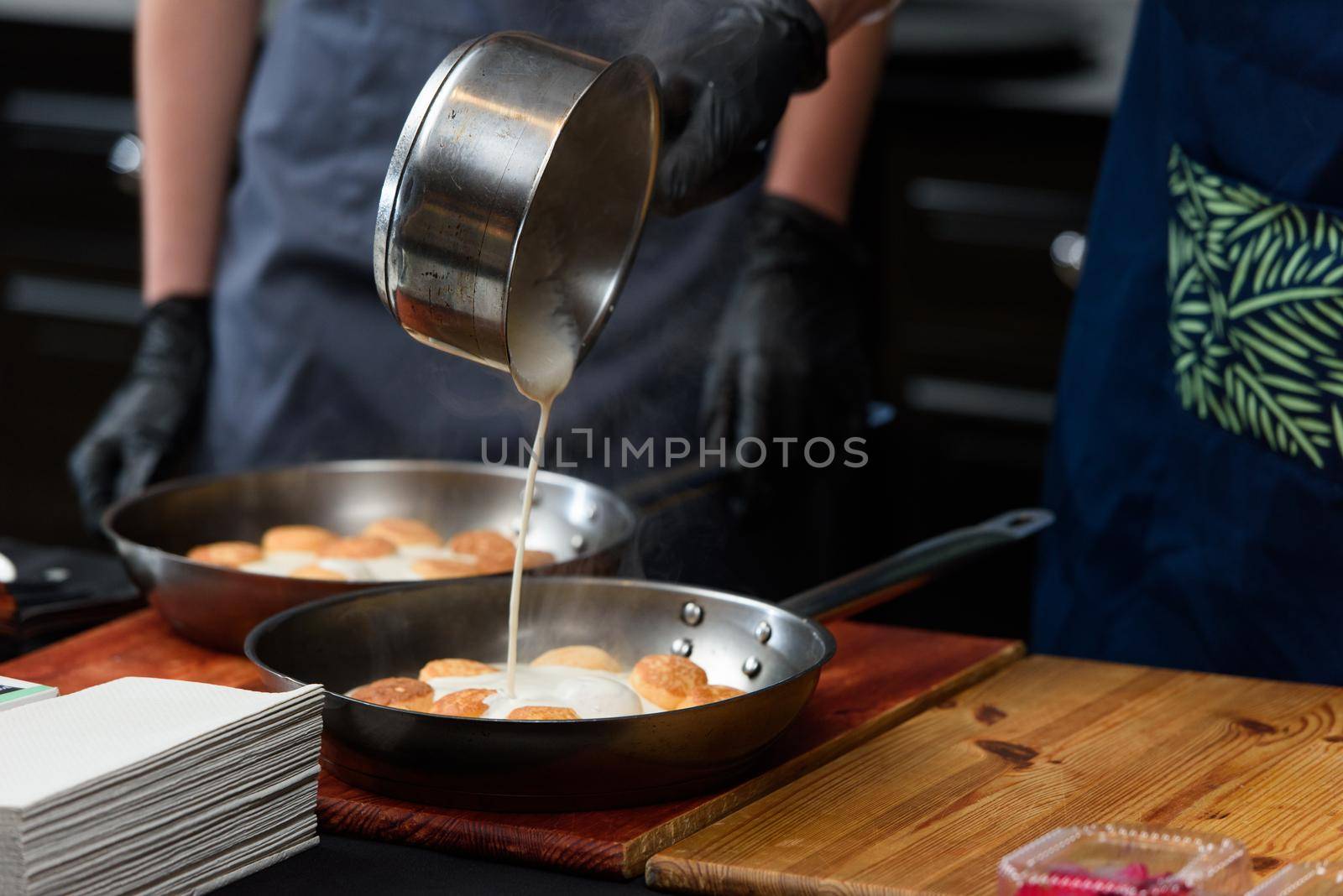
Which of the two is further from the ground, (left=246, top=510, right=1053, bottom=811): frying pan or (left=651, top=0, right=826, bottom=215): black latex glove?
(left=651, top=0, right=826, bottom=215): black latex glove

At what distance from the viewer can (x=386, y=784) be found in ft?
3.05

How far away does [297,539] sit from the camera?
1.38 meters

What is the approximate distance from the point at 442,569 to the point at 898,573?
1.31 ft

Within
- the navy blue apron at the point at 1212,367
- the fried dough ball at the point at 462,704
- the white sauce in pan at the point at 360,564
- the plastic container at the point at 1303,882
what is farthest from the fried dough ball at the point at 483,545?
the plastic container at the point at 1303,882

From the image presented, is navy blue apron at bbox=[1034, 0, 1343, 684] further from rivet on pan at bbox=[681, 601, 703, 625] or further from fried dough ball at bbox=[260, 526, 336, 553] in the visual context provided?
fried dough ball at bbox=[260, 526, 336, 553]

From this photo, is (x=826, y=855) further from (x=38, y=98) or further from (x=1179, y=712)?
(x=38, y=98)

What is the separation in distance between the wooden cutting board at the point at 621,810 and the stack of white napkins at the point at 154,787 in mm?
69

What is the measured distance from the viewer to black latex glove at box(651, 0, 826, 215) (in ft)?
3.77

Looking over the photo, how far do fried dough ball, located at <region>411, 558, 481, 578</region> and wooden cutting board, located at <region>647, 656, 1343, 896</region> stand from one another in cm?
42

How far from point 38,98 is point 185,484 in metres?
2.48

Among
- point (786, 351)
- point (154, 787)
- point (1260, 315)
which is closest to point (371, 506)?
point (786, 351)

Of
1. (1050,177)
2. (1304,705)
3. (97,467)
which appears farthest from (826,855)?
(1050,177)

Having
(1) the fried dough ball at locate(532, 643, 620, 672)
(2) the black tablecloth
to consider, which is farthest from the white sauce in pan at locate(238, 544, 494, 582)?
(2) the black tablecloth

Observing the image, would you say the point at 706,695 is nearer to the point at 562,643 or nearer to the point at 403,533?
the point at 562,643
